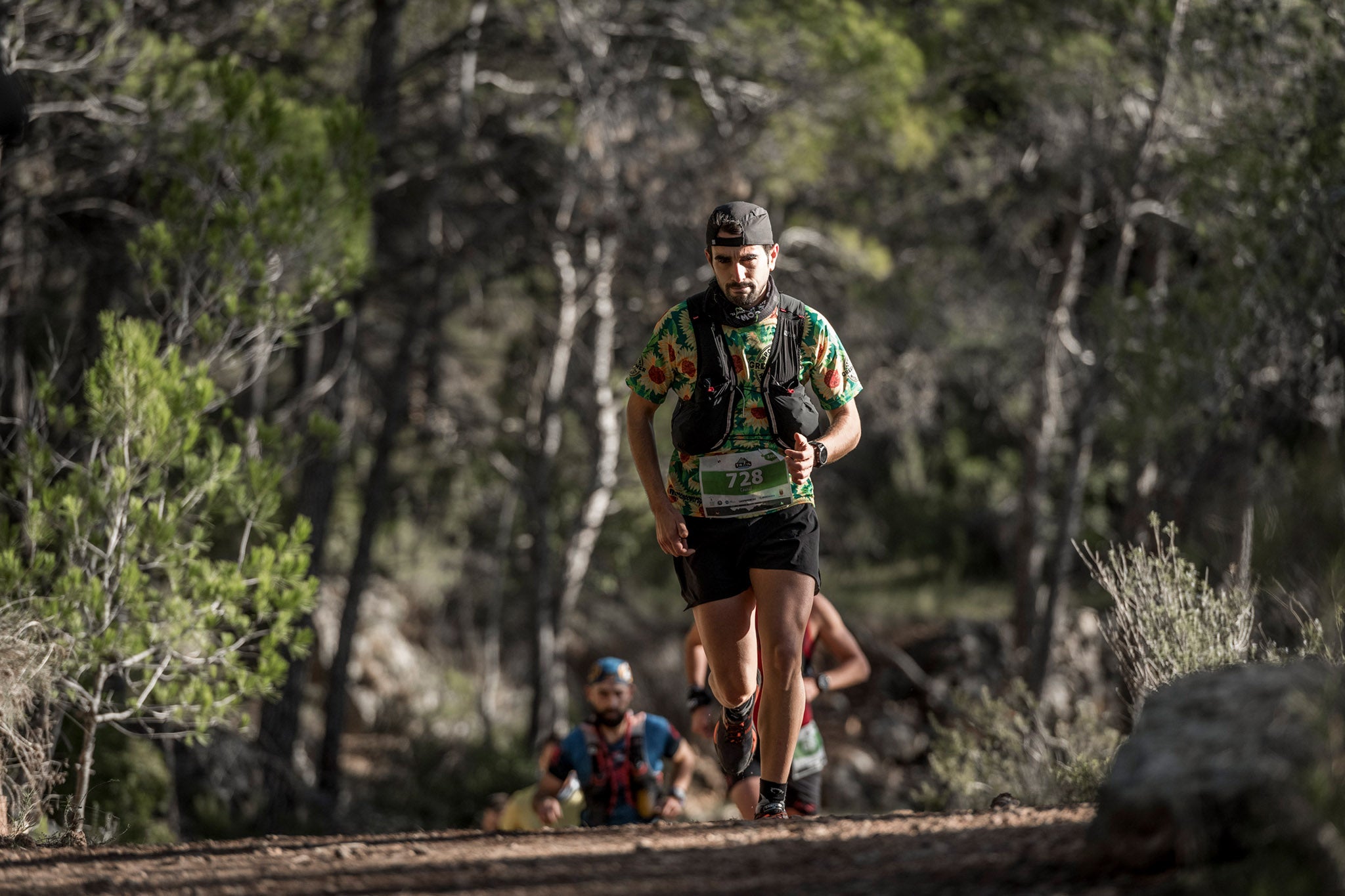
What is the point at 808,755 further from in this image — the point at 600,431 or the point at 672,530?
the point at 600,431

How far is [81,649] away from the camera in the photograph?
580 cm

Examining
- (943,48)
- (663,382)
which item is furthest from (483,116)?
(663,382)

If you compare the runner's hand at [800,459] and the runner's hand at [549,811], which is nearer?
the runner's hand at [800,459]

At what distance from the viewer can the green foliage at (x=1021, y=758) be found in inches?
236

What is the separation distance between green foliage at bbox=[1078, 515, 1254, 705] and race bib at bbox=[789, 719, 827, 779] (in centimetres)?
127

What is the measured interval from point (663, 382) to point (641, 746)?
7.43 ft

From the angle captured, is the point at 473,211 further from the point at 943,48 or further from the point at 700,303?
the point at 700,303

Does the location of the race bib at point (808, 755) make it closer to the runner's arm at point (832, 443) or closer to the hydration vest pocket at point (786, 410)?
the runner's arm at point (832, 443)

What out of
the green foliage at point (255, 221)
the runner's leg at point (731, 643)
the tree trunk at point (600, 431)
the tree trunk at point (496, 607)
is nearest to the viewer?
the runner's leg at point (731, 643)

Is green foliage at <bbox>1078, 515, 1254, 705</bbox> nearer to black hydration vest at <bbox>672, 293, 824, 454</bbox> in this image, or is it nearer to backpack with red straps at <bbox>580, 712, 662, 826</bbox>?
black hydration vest at <bbox>672, 293, 824, 454</bbox>

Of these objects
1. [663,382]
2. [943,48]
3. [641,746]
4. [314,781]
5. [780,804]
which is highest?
[943,48]

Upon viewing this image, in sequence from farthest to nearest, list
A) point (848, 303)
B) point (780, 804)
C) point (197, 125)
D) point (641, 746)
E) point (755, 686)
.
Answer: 1. point (848, 303)
2. point (197, 125)
3. point (641, 746)
4. point (755, 686)
5. point (780, 804)

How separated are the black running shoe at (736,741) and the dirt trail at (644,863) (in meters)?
0.69

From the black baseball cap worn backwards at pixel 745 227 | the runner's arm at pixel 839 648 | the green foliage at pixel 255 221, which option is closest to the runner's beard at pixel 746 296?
the black baseball cap worn backwards at pixel 745 227
